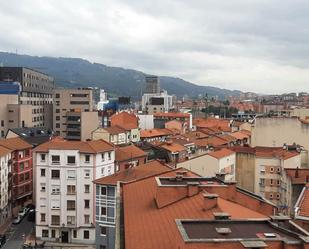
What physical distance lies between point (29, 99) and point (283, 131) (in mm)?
76970

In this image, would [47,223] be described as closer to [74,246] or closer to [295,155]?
[74,246]

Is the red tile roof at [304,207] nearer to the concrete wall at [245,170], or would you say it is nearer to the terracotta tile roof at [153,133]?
the concrete wall at [245,170]

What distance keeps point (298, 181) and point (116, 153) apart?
90.3 feet

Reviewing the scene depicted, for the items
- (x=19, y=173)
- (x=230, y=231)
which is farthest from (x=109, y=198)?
(x=230, y=231)

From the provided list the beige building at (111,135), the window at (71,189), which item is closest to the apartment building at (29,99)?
the beige building at (111,135)

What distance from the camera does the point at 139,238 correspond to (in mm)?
19125

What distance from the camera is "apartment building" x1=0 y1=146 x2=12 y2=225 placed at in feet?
212

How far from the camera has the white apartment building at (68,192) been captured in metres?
57.7

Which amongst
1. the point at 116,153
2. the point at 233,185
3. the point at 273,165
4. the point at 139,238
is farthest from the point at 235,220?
the point at 116,153

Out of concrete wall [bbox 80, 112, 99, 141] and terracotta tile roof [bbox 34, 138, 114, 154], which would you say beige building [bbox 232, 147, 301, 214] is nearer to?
terracotta tile roof [bbox 34, 138, 114, 154]

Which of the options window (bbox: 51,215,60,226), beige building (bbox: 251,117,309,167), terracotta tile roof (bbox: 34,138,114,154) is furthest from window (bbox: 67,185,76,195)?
beige building (bbox: 251,117,309,167)

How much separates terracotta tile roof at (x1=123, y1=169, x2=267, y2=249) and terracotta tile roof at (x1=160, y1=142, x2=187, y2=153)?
2014 inches

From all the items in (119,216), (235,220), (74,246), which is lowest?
(74,246)

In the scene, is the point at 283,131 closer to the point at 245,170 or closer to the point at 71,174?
the point at 245,170
